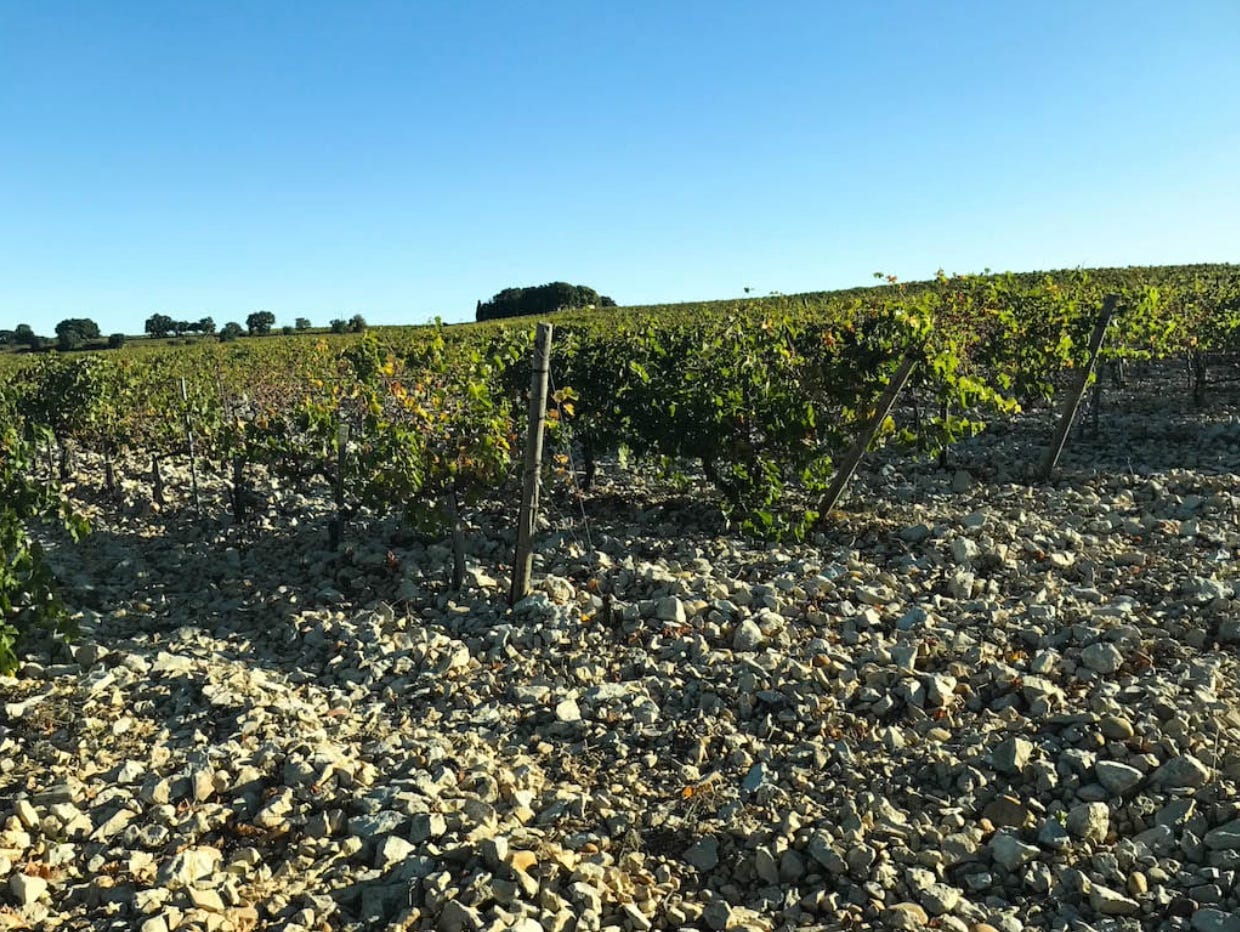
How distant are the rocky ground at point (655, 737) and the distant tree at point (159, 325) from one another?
64737mm

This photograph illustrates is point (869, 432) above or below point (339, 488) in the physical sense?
above

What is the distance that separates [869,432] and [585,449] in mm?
3471

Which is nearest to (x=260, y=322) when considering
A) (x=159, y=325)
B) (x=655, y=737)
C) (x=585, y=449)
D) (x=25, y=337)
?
(x=159, y=325)

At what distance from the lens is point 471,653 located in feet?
19.4

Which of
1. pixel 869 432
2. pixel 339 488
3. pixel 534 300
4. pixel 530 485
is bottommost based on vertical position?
pixel 339 488

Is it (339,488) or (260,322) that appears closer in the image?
(339,488)

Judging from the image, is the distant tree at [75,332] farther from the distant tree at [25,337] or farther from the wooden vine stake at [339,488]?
the wooden vine stake at [339,488]

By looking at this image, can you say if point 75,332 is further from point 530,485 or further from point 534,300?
point 530,485

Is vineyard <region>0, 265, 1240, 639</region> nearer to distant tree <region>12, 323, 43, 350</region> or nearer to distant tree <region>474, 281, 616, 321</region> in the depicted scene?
distant tree <region>474, 281, 616, 321</region>

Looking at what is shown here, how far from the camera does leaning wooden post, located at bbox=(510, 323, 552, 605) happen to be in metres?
6.37

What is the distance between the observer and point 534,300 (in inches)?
2704

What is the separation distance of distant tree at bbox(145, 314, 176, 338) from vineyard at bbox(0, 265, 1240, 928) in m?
58.6

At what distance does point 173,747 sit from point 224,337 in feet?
182

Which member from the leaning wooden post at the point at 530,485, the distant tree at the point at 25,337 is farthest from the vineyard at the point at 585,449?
the distant tree at the point at 25,337
